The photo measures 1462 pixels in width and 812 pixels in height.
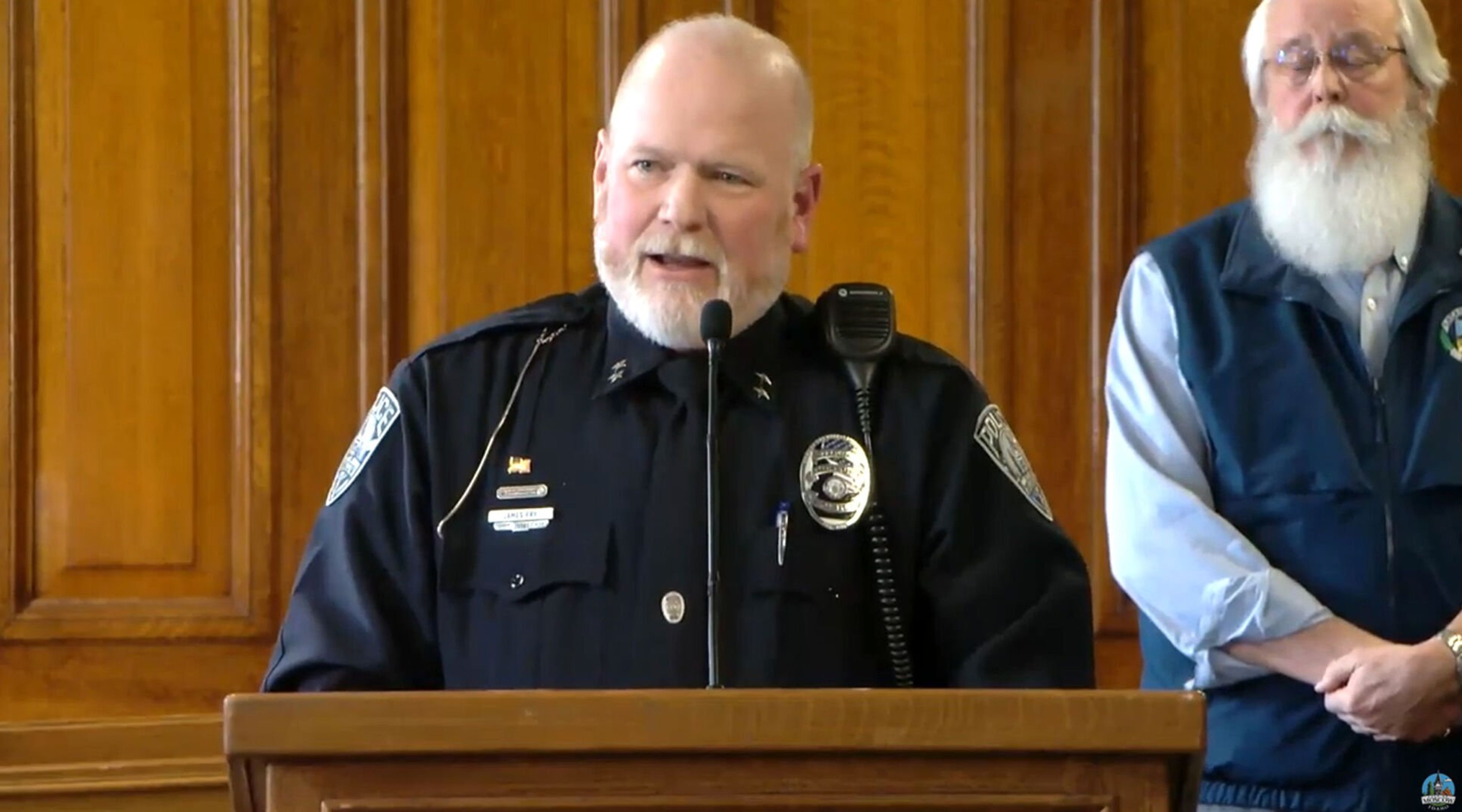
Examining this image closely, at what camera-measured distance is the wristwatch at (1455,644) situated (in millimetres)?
2375

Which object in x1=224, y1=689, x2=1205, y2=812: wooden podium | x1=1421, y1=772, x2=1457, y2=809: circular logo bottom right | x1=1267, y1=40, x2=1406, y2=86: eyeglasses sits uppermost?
x1=1267, y1=40, x2=1406, y2=86: eyeglasses

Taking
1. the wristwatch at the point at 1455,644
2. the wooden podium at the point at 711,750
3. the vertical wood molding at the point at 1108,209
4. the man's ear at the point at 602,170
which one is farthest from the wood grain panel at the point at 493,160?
the wooden podium at the point at 711,750

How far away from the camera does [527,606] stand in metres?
2.09

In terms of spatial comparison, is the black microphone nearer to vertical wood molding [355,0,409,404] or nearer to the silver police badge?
the silver police badge

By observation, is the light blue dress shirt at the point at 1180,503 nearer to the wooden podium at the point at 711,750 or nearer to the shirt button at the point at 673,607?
the shirt button at the point at 673,607

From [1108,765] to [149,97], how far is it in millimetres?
2471

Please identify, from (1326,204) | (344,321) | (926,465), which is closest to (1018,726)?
(926,465)

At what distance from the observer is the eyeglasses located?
271 centimetres

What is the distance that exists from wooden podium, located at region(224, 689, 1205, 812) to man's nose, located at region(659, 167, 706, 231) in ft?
3.07

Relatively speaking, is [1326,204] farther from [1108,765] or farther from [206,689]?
[206,689]

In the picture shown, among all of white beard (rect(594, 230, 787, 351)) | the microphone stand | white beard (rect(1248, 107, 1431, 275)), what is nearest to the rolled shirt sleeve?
white beard (rect(1248, 107, 1431, 275))

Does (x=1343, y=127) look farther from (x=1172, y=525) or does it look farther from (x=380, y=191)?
(x=380, y=191)

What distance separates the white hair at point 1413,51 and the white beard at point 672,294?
1036 mm

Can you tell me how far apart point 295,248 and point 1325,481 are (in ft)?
5.91
